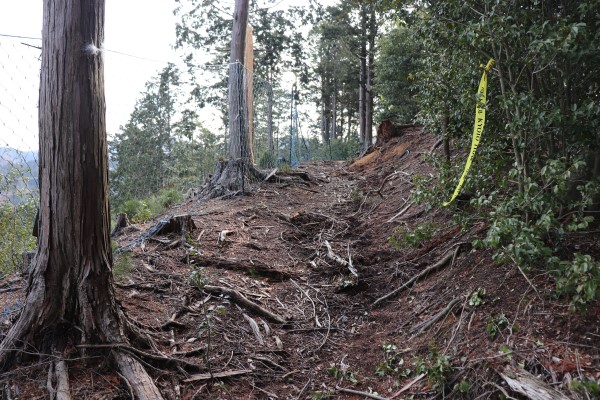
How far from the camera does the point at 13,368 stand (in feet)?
8.50

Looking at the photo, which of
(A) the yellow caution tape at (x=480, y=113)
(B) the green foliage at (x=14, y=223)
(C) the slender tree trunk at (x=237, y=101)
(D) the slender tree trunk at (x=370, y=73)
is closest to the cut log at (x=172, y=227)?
(B) the green foliage at (x=14, y=223)

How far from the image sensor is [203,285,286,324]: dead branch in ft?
13.0

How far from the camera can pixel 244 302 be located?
13.2 feet

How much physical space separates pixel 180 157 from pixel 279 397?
15.0 metres

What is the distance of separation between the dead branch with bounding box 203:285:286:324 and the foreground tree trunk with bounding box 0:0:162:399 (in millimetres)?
1305

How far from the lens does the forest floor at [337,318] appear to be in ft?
8.40

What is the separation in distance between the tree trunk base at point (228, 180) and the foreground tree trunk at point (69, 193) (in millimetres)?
5428

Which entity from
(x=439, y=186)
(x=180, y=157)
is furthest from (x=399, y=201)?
(x=180, y=157)

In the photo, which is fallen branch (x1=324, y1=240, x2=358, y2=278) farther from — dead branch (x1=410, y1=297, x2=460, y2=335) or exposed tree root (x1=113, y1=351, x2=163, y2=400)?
exposed tree root (x1=113, y1=351, x2=163, y2=400)

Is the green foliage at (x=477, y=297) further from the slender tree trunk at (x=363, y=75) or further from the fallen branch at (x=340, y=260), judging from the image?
the slender tree trunk at (x=363, y=75)

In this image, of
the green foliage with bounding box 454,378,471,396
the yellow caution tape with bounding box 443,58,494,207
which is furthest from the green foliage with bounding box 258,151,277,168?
the green foliage with bounding box 454,378,471,396

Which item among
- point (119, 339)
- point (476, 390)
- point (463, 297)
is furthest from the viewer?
point (463, 297)

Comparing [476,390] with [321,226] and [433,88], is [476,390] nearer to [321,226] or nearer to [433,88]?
[433,88]

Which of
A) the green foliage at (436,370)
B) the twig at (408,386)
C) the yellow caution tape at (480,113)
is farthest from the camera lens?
the yellow caution tape at (480,113)
